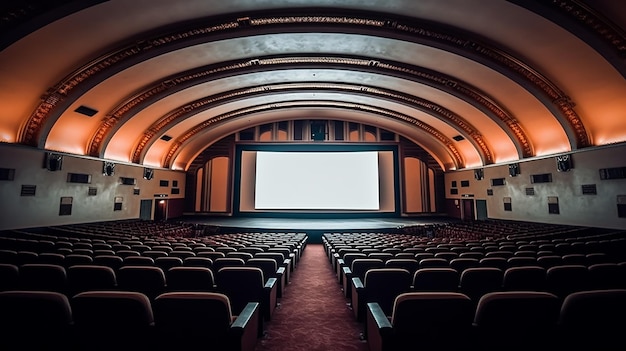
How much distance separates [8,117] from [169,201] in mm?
10304

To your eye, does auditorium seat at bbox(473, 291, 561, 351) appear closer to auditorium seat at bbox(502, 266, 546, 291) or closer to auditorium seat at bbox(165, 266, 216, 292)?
auditorium seat at bbox(502, 266, 546, 291)

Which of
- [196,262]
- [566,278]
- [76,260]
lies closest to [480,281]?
[566,278]

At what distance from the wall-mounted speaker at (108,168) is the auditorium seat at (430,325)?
1549cm

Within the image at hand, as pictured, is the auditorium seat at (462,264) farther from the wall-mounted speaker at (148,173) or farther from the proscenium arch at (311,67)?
the wall-mounted speaker at (148,173)

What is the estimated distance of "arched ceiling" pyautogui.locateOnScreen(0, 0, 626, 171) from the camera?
23.8ft

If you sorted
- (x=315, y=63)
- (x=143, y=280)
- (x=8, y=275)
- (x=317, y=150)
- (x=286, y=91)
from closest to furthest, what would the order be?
(x=8, y=275) < (x=143, y=280) < (x=315, y=63) < (x=286, y=91) < (x=317, y=150)

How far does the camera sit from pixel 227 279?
3139mm

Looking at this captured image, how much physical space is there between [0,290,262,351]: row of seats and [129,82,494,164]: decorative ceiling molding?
1365 centimetres

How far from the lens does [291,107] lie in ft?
57.9

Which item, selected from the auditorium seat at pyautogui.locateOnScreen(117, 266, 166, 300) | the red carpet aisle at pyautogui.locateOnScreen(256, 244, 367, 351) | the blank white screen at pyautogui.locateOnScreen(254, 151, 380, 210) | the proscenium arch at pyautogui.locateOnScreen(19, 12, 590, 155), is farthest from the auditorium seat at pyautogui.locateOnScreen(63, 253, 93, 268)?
the blank white screen at pyautogui.locateOnScreen(254, 151, 380, 210)

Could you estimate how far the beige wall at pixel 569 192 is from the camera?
9.12 meters

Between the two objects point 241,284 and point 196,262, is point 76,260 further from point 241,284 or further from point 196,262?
point 241,284

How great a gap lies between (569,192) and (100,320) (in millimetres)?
14653

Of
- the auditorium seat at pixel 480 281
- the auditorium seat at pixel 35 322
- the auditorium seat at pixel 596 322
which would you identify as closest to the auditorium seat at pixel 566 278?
the auditorium seat at pixel 480 281
